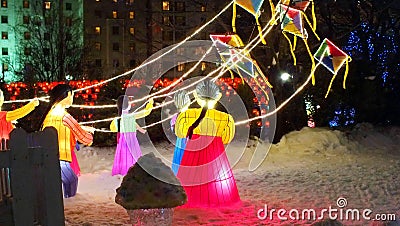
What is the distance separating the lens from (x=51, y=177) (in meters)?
4.50

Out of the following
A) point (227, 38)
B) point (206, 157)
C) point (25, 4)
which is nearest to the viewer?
point (206, 157)

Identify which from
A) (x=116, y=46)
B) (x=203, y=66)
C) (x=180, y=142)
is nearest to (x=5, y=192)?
(x=180, y=142)

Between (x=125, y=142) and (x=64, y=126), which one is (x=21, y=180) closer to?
(x=64, y=126)

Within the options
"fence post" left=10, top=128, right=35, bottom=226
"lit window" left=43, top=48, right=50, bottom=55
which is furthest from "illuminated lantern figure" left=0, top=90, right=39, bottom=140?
"lit window" left=43, top=48, right=50, bottom=55

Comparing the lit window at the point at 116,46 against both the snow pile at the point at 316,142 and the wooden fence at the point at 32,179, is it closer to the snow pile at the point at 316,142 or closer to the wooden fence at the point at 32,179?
the snow pile at the point at 316,142

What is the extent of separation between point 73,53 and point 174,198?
2979 centimetres

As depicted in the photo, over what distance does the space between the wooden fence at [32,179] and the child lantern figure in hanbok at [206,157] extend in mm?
3402

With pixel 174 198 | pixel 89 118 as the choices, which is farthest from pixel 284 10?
pixel 89 118

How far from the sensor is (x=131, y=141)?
10742 millimetres

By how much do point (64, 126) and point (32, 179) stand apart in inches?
174

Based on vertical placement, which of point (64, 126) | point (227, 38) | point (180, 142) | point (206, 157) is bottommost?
point (206, 157)

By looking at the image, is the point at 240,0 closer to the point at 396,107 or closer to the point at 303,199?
the point at 303,199

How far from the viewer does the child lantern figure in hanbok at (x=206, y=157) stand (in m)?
7.79

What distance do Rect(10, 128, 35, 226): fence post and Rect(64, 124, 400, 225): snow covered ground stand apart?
8.59ft
